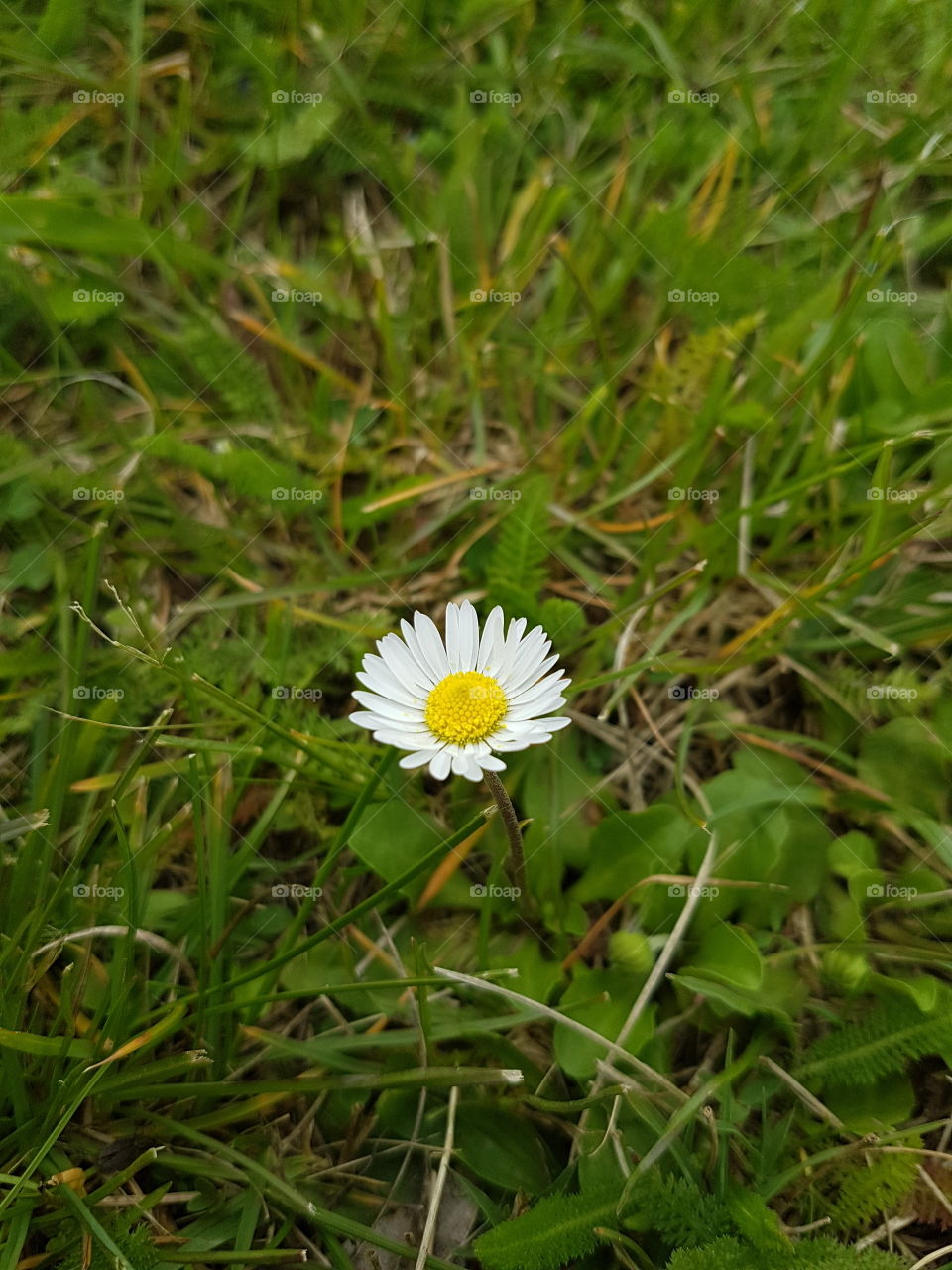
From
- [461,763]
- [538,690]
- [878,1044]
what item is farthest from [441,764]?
[878,1044]

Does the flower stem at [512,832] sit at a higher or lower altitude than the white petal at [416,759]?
lower

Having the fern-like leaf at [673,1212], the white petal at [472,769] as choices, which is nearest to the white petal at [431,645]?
the white petal at [472,769]

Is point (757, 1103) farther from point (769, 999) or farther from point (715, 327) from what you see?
point (715, 327)

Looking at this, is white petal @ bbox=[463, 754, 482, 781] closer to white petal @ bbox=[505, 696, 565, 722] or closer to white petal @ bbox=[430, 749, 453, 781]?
white petal @ bbox=[430, 749, 453, 781]

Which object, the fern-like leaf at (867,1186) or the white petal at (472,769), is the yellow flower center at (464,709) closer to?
the white petal at (472,769)

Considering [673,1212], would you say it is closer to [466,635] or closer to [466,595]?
[466,635]

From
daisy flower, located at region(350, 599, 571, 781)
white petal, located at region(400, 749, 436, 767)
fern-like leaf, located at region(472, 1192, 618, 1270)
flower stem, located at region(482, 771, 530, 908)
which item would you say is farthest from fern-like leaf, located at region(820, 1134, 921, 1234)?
white petal, located at region(400, 749, 436, 767)

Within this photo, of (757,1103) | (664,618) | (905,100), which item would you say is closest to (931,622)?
(664,618)
